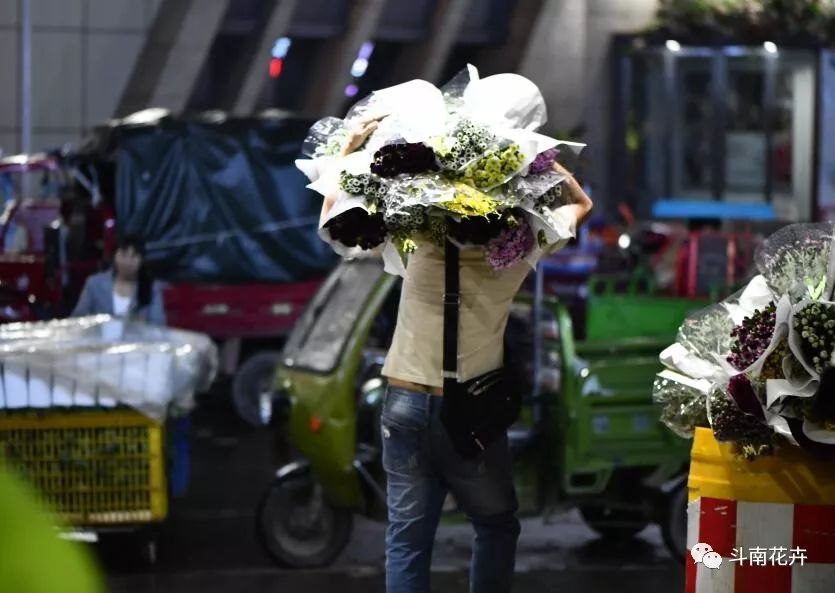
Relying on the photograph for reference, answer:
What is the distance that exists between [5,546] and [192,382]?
584 centimetres

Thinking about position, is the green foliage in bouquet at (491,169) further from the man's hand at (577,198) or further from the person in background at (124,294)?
the person in background at (124,294)

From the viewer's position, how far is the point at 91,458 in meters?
7.73

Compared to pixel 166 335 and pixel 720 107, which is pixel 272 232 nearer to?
pixel 166 335

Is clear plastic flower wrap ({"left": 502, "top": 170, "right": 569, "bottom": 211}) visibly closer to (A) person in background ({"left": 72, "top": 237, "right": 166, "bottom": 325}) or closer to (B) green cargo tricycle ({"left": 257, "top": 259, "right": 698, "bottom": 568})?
(B) green cargo tricycle ({"left": 257, "top": 259, "right": 698, "bottom": 568})

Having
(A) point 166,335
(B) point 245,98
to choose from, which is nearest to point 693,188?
(B) point 245,98

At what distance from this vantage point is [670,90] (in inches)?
1069

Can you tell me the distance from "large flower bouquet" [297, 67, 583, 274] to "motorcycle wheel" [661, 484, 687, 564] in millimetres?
2767

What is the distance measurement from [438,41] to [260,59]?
12.1ft

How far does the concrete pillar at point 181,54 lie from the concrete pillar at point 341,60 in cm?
243

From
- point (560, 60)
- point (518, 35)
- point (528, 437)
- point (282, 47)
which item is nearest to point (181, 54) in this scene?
point (282, 47)

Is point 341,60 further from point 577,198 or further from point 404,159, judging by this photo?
point 404,159

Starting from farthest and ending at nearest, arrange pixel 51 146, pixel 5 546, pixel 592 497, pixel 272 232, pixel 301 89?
pixel 301 89, pixel 51 146, pixel 272 232, pixel 592 497, pixel 5 546

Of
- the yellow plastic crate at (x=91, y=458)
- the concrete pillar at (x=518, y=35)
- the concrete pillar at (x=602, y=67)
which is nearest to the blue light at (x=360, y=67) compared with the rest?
the concrete pillar at (x=518, y=35)

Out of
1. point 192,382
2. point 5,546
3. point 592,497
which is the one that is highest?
point 5,546
